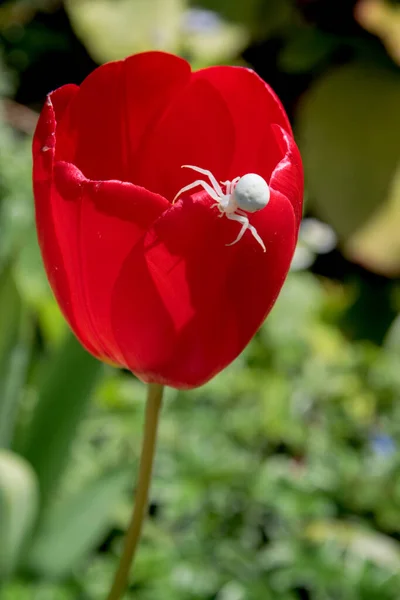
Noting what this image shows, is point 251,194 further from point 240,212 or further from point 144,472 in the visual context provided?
point 144,472

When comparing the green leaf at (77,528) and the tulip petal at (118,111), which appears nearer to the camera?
the tulip petal at (118,111)

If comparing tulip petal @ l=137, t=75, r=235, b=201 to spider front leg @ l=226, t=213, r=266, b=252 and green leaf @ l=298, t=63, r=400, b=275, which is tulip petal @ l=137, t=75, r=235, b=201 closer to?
spider front leg @ l=226, t=213, r=266, b=252

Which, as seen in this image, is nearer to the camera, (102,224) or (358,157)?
(102,224)

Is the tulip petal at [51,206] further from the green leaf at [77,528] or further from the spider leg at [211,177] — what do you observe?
the green leaf at [77,528]

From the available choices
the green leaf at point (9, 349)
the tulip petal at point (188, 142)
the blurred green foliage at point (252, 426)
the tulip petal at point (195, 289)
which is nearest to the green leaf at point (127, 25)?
the blurred green foliage at point (252, 426)

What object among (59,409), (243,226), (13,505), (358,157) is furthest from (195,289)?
(358,157)
